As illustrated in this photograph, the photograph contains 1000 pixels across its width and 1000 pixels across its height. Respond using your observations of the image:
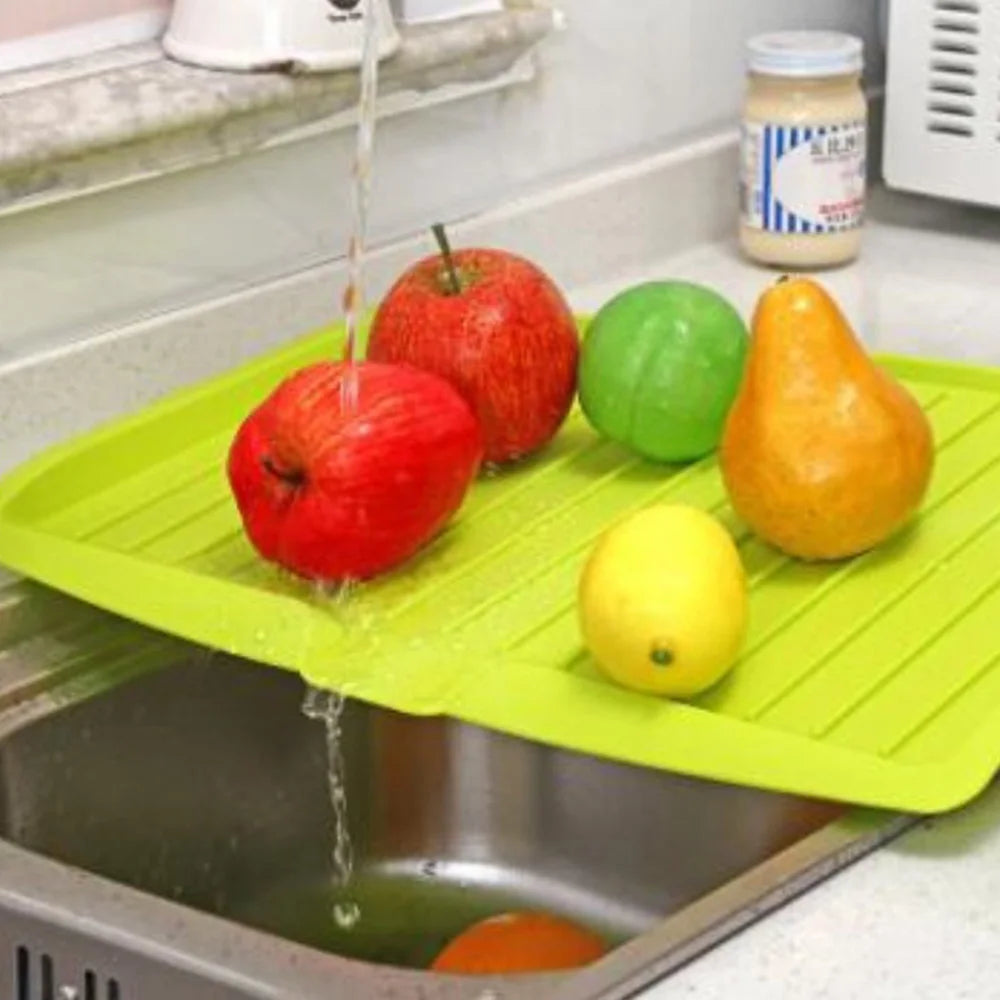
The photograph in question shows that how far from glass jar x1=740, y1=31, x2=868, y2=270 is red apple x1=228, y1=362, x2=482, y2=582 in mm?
478

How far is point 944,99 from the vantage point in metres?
1.58

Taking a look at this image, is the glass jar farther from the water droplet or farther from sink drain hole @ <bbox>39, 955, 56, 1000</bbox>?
sink drain hole @ <bbox>39, 955, 56, 1000</bbox>

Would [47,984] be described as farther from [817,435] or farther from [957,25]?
[957,25]

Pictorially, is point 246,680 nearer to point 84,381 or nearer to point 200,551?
point 200,551

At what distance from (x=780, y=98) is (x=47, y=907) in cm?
78

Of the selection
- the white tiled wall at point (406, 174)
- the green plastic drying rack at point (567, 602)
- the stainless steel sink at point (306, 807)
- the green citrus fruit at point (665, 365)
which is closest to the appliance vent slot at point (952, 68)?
the white tiled wall at point (406, 174)

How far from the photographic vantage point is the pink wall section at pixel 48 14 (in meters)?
1.21

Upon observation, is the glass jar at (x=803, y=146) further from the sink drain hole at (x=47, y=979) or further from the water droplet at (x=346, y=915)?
the sink drain hole at (x=47, y=979)

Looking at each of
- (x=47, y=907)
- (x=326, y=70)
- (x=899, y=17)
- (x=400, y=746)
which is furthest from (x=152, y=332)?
(x=899, y=17)

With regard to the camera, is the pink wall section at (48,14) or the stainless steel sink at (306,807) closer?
the stainless steel sink at (306,807)

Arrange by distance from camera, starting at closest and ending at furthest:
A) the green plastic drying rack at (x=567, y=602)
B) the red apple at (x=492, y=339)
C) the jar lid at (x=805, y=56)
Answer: the green plastic drying rack at (x=567, y=602) → the red apple at (x=492, y=339) → the jar lid at (x=805, y=56)

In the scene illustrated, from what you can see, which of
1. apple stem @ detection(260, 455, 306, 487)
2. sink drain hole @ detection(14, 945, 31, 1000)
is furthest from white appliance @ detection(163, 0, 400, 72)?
sink drain hole @ detection(14, 945, 31, 1000)

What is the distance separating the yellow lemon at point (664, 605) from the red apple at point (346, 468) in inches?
4.7

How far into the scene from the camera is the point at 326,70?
1.27 metres
